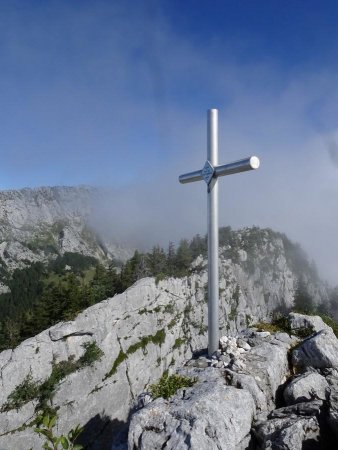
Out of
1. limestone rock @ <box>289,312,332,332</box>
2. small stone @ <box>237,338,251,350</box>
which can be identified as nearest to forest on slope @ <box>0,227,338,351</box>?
limestone rock @ <box>289,312,332,332</box>

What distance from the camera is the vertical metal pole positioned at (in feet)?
41.1

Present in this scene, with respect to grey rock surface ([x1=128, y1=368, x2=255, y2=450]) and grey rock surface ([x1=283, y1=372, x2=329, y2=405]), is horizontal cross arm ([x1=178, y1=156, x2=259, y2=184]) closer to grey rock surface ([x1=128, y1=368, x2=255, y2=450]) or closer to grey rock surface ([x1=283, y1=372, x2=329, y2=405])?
grey rock surface ([x1=128, y1=368, x2=255, y2=450])

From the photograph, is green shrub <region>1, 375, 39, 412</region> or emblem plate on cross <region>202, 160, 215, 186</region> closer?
emblem plate on cross <region>202, 160, 215, 186</region>

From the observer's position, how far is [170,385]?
Result: 418 inches

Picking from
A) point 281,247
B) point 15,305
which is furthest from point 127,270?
point 281,247

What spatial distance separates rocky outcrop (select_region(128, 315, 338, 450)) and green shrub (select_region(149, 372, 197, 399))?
278 millimetres

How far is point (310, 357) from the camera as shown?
12.4 meters

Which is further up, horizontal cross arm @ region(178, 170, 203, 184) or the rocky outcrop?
horizontal cross arm @ region(178, 170, 203, 184)

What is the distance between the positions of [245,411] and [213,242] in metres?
5.51

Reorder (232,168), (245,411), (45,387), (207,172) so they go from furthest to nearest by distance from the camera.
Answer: (45,387) < (207,172) < (232,168) < (245,411)

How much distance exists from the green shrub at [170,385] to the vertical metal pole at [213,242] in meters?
A: 2.05

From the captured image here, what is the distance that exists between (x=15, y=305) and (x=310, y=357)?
168 meters

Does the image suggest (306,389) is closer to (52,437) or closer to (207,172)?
(52,437)

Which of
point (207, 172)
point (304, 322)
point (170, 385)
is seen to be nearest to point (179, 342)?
point (304, 322)
